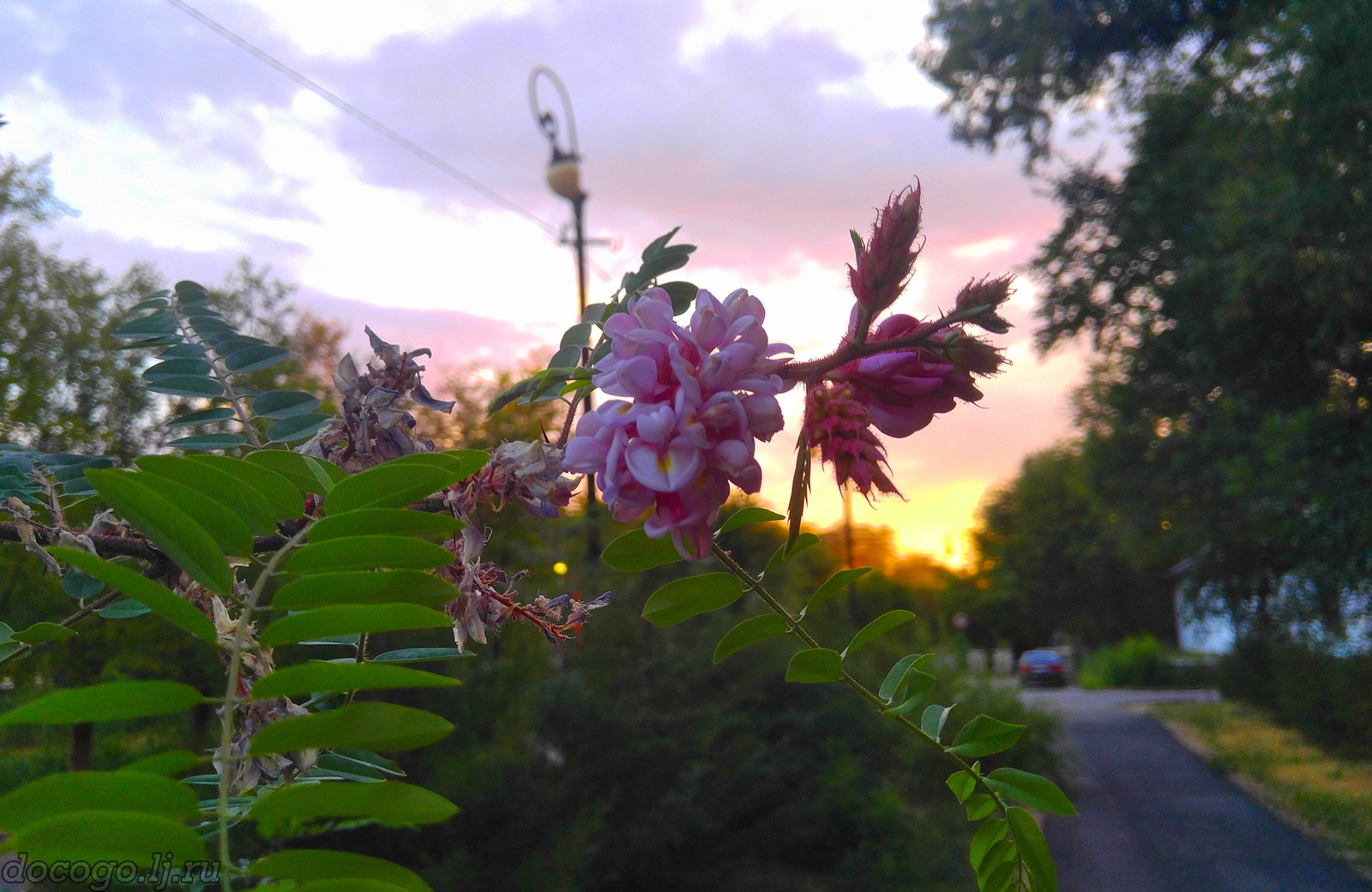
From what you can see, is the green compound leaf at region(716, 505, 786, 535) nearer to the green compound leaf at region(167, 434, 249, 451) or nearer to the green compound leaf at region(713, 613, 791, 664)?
the green compound leaf at region(713, 613, 791, 664)

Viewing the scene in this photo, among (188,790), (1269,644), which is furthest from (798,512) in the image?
(1269,644)

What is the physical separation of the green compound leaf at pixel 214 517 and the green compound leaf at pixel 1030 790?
699 millimetres

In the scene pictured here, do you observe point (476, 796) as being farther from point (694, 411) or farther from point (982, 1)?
point (982, 1)

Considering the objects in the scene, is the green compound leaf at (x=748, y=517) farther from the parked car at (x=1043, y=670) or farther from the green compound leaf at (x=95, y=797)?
the parked car at (x=1043, y=670)

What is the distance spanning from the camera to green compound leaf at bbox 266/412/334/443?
1.00m

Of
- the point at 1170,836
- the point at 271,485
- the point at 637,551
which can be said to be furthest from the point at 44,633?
the point at 1170,836

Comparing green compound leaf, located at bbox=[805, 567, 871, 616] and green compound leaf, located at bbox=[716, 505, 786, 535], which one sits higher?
green compound leaf, located at bbox=[716, 505, 786, 535]

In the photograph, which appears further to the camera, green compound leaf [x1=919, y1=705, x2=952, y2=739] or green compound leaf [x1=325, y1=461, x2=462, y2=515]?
green compound leaf [x1=919, y1=705, x2=952, y2=739]

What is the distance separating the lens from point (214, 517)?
2.00 feet

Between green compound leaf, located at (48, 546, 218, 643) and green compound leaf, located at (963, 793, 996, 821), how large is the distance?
0.73m

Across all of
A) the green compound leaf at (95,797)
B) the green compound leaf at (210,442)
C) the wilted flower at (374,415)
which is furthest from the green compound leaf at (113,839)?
the green compound leaf at (210,442)

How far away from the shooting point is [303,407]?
3.58 ft

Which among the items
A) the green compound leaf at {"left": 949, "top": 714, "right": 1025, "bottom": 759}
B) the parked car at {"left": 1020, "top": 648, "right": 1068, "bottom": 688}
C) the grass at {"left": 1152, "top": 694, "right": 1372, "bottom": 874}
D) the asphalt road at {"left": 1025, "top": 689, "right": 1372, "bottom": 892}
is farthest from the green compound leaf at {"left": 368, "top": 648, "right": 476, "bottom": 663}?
the parked car at {"left": 1020, "top": 648, "right": 1068, "bottom": 688}

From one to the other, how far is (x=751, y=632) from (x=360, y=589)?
17.3 inches
